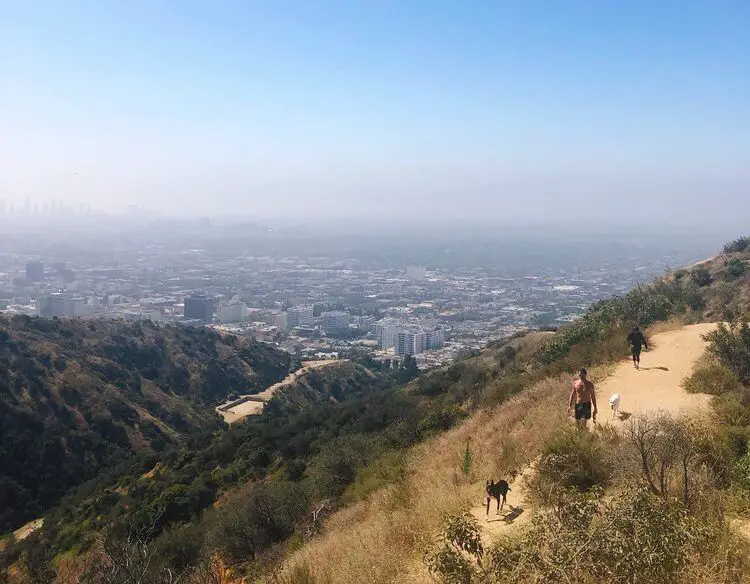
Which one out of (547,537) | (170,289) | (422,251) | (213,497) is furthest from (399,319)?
(422,251)

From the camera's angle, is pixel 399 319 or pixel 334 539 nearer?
pixel 334 539

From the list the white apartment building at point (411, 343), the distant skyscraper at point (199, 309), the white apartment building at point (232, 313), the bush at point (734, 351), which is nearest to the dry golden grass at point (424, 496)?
the bush at point (734, 351)

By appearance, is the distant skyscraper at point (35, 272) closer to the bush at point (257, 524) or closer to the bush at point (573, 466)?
the bush at point (257, 524)

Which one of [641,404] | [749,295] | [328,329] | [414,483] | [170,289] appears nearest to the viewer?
[414,483]

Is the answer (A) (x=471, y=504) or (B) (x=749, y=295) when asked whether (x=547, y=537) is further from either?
(B) (x=749, y=295)

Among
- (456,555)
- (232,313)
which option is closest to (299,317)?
(232,313)

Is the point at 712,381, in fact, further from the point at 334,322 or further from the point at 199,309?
the point at 199,309
